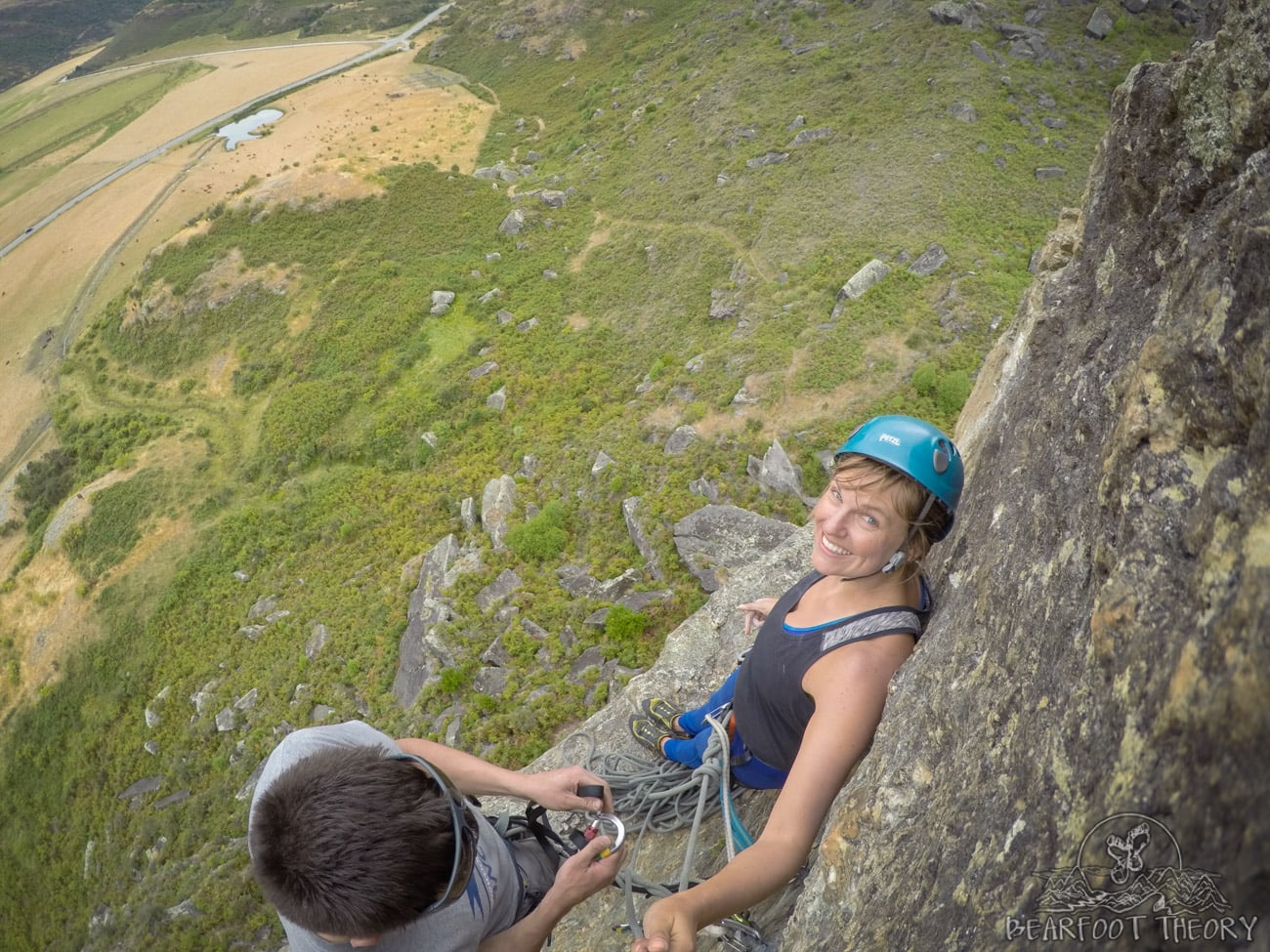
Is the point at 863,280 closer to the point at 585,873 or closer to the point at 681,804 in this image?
the point at 681,804

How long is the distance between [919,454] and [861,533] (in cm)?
56

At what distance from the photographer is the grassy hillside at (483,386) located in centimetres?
1823

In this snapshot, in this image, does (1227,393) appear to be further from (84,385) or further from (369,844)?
(84,385)

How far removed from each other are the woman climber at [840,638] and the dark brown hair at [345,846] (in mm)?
1333

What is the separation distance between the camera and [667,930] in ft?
9.41

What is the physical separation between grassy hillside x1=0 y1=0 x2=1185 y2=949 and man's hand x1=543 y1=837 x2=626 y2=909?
31.9ft

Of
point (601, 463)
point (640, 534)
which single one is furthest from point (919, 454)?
point (601, 463)

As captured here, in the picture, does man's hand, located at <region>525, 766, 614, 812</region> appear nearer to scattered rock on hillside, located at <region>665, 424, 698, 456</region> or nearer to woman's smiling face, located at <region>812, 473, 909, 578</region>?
woman's smiling face, located at <region>812, 473, 909, 578</region>

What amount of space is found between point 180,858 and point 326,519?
38.9 feet

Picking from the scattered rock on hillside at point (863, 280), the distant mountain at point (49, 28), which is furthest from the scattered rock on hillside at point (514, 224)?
the distant mountain at point (49, 28)

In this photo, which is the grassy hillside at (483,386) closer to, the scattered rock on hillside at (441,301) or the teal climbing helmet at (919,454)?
the scattered rock on hillside at (441,301)

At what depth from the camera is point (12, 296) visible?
50.3 meters

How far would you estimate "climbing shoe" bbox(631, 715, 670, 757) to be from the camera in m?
6.63

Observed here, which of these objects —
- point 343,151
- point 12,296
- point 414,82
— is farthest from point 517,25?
point 12,296
